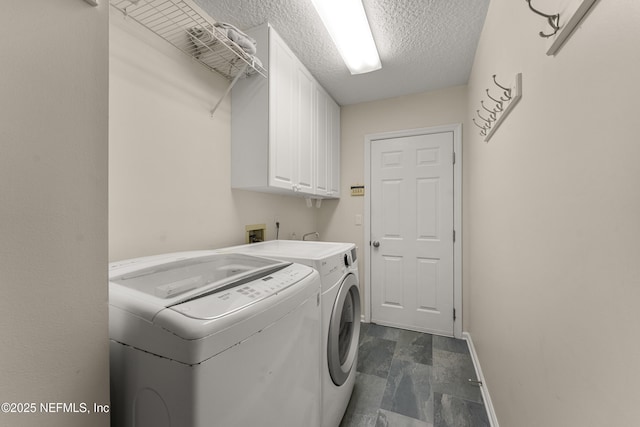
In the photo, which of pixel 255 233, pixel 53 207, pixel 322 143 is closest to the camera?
pixel 53 207

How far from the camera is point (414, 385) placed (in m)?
1.74

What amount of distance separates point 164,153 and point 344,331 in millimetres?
1450

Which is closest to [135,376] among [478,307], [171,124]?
[171,124]

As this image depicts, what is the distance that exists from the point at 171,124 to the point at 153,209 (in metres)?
0.47

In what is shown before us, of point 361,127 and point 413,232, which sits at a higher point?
point 361,127

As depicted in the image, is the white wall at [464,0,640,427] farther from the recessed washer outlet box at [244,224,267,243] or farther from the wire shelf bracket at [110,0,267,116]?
the recessed washer outlet box at [244,224,267,243]

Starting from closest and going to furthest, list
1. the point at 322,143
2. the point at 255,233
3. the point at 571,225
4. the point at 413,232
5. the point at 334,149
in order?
the point at 571,225 < the point at 255,233 < the point at 322,143 < the point at 413,232 < the point at 334,149

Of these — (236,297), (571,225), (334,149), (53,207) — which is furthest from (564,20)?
(334,149)

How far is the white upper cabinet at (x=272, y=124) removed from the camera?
5.25 ft

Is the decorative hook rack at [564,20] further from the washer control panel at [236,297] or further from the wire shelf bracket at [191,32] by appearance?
the wire shelf bracket at [191,32]

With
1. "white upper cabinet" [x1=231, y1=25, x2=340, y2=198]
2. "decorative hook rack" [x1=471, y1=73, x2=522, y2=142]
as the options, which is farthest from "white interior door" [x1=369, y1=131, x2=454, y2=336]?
"white upper cabinet" [x1=231, y1=25, x2=340, y2=198]

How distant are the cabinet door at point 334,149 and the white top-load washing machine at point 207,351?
1834 mm

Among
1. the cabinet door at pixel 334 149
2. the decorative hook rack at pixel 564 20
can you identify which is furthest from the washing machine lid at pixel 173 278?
the cabinet door at pixel 334 149

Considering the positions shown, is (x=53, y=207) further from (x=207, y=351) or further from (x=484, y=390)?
(x=484, y=390)
